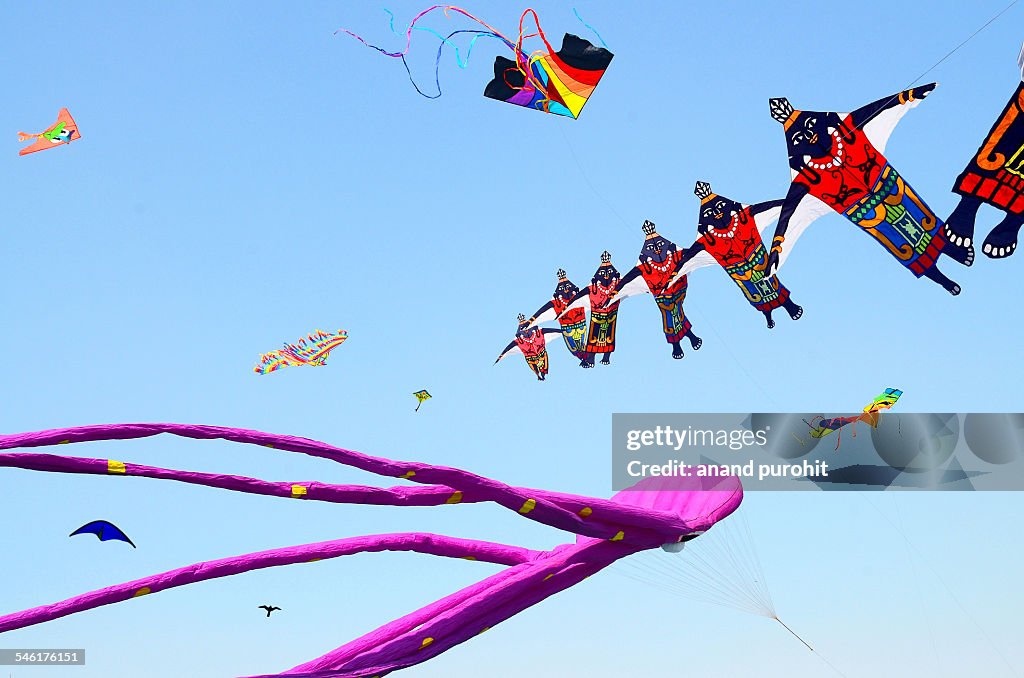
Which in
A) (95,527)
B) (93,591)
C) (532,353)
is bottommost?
(93,591)

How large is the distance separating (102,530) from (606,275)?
10917 millimetres

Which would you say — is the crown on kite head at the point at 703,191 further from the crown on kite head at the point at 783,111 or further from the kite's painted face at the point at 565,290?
the kite's painted face at the point at 565,290

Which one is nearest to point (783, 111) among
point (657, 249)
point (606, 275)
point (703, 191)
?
point (703, 191)

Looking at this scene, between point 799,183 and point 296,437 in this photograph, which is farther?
point 799,183

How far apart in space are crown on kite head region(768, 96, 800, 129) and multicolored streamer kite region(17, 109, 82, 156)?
42.4 feet

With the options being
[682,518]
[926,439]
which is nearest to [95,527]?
[682,518]

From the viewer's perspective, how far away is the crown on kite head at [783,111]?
62.1 feet

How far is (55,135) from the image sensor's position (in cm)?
2264

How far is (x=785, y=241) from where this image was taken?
808 inches

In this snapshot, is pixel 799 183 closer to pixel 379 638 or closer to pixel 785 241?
pixel 785 241

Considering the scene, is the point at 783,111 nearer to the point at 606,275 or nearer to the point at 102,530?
the point at 606,275

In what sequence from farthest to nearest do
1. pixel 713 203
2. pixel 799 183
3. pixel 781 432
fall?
pixel 781 432
pixel 713 203
pixel 799 183

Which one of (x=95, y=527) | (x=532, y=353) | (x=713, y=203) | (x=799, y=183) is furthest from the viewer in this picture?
(x=532, y=353)

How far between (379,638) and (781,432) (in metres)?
10.5
